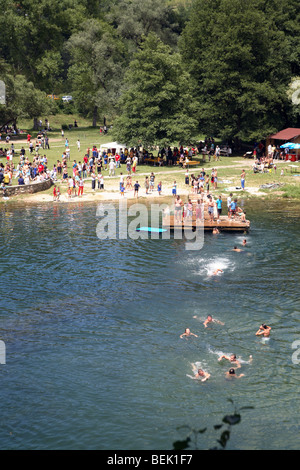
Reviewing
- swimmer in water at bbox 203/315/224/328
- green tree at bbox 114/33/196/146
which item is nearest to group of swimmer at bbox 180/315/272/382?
swimmer in water at bbox 203/315/224/328

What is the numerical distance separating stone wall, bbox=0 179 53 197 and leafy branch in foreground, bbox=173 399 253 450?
37626mm

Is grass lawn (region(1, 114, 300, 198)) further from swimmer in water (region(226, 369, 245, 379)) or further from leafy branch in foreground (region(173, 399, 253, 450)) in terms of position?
leafy branch in foreground (region(173, 399, 253, 450))

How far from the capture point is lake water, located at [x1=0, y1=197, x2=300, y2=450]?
58.7 feet

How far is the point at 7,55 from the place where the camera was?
101438mm

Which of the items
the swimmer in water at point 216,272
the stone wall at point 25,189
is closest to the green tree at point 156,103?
the stone wall at point 25,189

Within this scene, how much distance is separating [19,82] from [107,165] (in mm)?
22489

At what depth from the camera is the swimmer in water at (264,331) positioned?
23334 mm

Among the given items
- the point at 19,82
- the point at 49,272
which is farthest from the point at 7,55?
the point at 49,272

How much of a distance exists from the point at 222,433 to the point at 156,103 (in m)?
49.8

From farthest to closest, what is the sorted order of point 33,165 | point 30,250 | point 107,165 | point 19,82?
point 19,82 → point 107,165 → point 33,165 → point 30,250

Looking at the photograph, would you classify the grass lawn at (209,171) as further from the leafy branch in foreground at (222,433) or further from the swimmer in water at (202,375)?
the leafy branch in foreground at (222,433)

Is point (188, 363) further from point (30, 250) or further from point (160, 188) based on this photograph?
point (160, 188)

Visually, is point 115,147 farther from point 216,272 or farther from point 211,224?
point 216,272

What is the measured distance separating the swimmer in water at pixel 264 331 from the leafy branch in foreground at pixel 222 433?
5.19m
